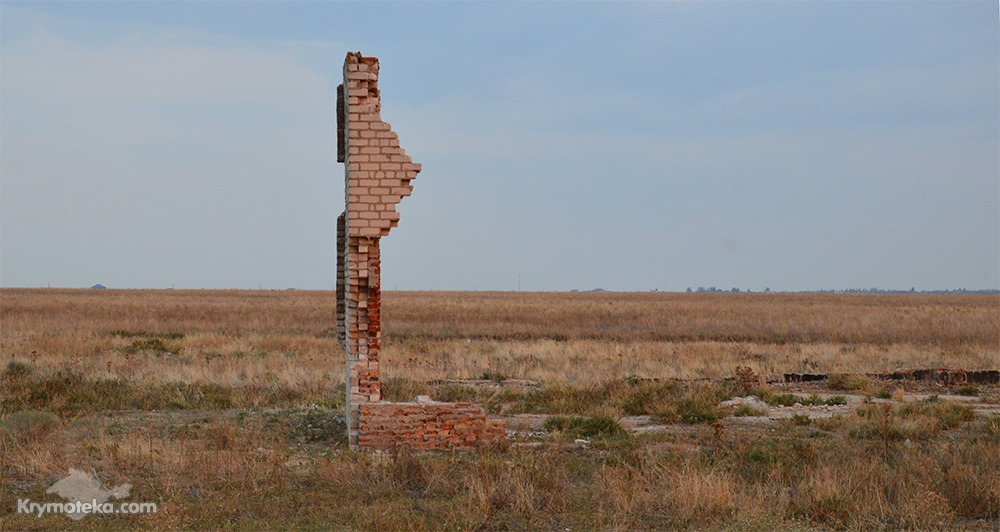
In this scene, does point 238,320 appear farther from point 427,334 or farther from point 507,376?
point 507,376

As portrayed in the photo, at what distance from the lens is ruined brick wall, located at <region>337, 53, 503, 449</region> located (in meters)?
11.2

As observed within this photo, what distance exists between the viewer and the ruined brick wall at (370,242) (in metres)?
11.2

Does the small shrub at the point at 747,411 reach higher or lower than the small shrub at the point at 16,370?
lower

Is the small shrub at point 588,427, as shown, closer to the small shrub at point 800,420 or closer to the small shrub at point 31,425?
the small shrub at point 800,420

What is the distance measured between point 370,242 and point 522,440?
3.46 m

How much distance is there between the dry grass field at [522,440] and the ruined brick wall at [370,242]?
53 cm

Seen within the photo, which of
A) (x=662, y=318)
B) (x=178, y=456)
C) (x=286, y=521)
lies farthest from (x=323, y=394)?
(x=662, y=318)

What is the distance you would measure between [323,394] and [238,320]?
24315mm

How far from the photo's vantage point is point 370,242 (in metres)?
11.5

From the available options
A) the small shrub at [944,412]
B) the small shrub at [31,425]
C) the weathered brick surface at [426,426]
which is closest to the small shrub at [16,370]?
the small shrub at [31,425]

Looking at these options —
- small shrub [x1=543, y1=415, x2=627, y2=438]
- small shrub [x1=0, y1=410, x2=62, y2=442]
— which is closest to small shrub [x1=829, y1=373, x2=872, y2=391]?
small shrub [x1=543, y1=415, x2=627, y2=438]

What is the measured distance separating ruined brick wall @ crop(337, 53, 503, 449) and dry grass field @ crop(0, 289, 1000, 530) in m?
0.53

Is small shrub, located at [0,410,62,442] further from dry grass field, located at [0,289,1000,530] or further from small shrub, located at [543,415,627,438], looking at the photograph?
small shrub, located at [543,415,627,438]

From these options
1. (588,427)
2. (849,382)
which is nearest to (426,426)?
(588,427)
